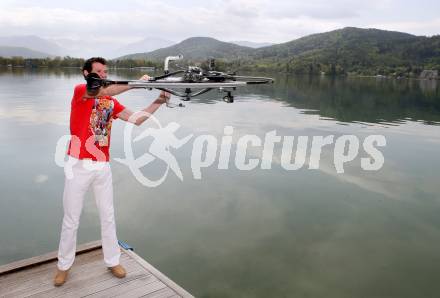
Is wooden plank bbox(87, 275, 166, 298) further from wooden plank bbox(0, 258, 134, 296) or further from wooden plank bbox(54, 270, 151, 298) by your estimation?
wooden plank bbox(0, 258, 134, 296)

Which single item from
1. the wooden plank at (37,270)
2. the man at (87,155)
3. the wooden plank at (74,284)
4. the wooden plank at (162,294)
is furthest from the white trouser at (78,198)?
the wooden plank at (162,294)

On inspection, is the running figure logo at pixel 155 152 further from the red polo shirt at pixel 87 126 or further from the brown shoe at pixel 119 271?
the brown shoe at pixel 119 271

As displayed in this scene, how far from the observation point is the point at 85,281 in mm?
5523

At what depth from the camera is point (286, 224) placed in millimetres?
10508

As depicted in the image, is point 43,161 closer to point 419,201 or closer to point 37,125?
point 37,125

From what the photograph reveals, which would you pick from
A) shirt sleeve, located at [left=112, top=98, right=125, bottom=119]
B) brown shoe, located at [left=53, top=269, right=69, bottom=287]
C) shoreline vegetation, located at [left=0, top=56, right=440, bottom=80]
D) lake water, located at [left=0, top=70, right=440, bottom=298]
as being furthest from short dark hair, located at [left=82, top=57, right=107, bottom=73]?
shoreline vegetation, located at [left=0, top=56, right=440, bottom=80]

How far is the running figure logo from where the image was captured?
13968mm

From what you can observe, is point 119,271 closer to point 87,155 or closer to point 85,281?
point 85,281

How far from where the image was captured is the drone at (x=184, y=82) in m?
4.84

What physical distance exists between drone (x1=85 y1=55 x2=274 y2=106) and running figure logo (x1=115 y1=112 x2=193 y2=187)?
6.01m

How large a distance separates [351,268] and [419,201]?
5899 millimetres

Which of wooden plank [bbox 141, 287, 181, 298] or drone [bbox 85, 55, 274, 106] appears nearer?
drone [bbox 85, 55, 274, 106]

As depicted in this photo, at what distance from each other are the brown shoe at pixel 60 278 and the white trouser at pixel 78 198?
3.4 inches

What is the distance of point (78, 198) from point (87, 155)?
627 millimetres
